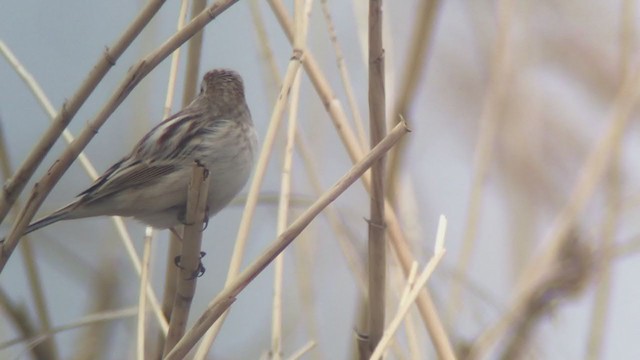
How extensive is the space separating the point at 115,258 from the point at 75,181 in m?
0.43

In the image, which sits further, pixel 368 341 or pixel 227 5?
pixel 368 341

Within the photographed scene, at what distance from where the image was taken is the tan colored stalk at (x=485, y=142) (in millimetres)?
2162

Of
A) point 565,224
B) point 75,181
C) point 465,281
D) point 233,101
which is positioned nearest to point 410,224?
point 465,281

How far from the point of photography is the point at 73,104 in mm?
1370

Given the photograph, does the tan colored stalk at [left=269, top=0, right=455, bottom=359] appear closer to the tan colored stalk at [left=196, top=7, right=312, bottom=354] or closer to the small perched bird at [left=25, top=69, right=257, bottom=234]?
the tan colored stalk at [left=196, top=7, right=312, bottom=354]

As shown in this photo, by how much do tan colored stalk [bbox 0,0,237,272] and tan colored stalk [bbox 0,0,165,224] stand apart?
2 cm

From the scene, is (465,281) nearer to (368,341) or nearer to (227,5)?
(368,341)

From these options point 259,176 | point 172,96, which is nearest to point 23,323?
point 172,96

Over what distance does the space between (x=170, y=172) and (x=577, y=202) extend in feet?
3.30

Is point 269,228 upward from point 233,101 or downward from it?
downward

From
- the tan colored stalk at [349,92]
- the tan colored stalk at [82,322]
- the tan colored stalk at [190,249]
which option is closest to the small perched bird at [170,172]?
the tan colored stalk at [82,322]

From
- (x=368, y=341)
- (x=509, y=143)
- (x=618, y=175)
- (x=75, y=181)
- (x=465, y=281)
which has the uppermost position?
(x=75, y=181)

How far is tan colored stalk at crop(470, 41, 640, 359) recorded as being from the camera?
2.00m

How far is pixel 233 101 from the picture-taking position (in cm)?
251
